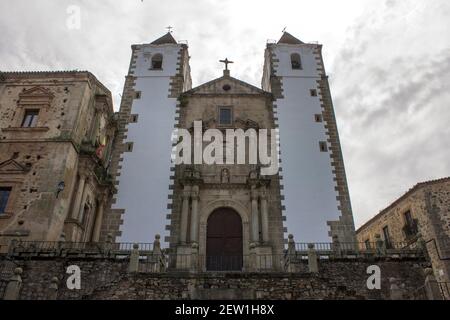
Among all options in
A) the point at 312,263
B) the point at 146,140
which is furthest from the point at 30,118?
the point at 312,263

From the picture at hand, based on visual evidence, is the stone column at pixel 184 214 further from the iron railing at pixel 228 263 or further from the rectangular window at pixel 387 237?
the rectangular window at pixel 387 237

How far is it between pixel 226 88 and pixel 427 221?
13665 millimetres

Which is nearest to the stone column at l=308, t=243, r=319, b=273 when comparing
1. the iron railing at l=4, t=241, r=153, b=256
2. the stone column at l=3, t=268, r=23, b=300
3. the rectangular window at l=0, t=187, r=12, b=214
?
the iron railing at l=4, t=241, r=153, b=256

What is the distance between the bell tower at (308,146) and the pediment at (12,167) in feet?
37.4

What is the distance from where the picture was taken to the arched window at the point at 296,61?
903 inches

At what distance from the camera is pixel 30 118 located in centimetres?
1686

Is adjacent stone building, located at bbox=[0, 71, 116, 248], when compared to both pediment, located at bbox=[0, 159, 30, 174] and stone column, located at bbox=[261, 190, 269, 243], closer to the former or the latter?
pediment, located at bbox=[0, 159, 30, 174]

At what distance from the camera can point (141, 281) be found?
35.9ft

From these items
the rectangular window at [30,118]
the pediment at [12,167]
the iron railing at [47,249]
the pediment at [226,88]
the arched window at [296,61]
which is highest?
the arched window at [296,61]

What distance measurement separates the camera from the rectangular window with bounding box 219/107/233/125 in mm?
20078

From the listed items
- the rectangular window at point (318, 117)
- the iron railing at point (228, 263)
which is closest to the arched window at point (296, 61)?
the rectangular window at point (318, 117)

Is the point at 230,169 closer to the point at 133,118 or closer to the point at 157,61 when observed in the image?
the point at 133,118

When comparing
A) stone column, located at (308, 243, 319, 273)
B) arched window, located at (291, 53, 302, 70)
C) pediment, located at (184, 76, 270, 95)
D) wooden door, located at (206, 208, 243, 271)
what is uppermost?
arched window, located at (291, 53, 302, 70)

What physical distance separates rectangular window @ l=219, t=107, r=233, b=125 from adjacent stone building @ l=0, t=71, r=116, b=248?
5.98m
